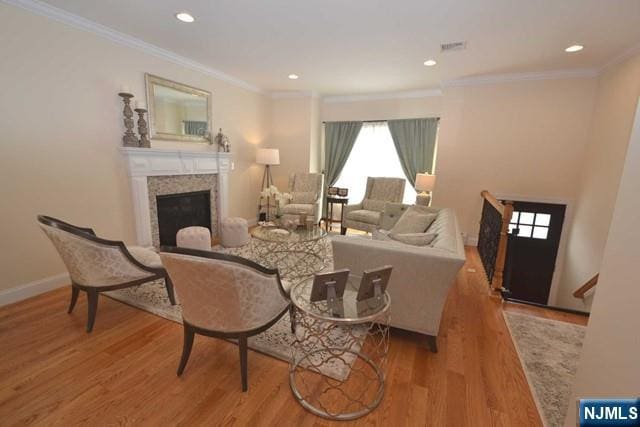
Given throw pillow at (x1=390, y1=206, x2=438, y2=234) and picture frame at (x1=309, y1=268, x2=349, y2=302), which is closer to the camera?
picture frame at (x1=309, y1=268, x2=349, y2=302)

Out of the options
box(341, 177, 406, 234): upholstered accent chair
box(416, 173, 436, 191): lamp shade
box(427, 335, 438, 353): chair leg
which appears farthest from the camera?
box(341, 177, 406, 234): upholstered accent chair

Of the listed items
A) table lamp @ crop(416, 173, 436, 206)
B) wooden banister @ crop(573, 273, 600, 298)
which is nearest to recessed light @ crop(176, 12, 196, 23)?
table lamp @ crop(416, 173, 436, 206)

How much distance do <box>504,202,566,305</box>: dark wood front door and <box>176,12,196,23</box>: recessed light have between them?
A: 4.98 metres

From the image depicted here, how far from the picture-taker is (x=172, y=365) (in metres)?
1.81

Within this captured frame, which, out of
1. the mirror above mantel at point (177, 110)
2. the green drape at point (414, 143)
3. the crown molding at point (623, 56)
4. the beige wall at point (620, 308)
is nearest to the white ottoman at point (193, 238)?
the mirror above mantel at point (177, 110)

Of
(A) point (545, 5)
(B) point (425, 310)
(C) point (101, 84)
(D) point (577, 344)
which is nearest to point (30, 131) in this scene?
(C) point (101, 84)

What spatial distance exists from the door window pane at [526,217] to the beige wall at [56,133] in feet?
18.6

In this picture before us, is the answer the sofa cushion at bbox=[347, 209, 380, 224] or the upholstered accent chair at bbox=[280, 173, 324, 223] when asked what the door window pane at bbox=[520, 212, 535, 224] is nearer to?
the sofa cushion at bbox=[347, 209, 380, 224]

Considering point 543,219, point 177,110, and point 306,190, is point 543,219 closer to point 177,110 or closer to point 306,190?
point 306,190

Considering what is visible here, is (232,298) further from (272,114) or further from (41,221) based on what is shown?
(272,114)

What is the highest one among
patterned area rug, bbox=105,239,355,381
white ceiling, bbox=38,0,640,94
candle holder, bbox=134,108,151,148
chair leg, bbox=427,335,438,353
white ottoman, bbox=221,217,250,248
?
white ceiling, bbox=38,0,640,94

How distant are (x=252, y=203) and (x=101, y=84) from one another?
3034 millimetres

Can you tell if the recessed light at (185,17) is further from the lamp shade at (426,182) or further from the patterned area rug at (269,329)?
the lamp shade at (426,182)

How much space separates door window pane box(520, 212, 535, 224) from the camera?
13.9ft
